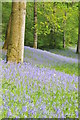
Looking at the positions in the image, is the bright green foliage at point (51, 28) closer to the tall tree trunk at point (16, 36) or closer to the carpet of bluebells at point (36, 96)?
the tall tree trunk at point (16, 36)

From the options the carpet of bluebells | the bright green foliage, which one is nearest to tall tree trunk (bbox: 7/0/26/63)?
the carpet of bluebells

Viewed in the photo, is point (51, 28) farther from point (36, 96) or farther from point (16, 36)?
point (36, 96)

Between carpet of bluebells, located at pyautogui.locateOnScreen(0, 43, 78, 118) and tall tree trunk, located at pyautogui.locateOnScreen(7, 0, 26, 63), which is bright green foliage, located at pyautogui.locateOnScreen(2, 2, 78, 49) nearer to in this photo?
tall tree trunk, located at pyautogui.locateOnScreen(7, 0, 26, 63)

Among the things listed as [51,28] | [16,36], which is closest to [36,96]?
[16,36]

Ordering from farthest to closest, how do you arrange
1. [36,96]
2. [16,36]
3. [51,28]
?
[51,28], [16,36], [36,96]

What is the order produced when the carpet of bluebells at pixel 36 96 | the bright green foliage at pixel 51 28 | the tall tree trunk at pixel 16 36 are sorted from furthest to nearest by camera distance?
the bright green foliage at pixel 51 28 < the tall tree trunk at pixel 16 36 < the carpet of bluebells at pixel 36 96

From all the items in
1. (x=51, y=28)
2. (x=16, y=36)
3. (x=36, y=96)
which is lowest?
(x=36, y=96)

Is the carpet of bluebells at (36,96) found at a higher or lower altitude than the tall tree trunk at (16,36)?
lower

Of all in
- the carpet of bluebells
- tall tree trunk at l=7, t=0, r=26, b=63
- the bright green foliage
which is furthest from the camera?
the bright green foliage

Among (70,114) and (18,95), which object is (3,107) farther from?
(70,114)

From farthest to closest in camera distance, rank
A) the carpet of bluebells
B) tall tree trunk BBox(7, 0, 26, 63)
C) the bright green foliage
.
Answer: the bright green foliage, tall tree trunk BBox(7, 0, 26, 63), the carpet of bluebells

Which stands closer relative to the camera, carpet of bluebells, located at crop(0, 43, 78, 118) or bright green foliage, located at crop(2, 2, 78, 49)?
carpet of bluebells, located at crop(0, 43, 78, 118)

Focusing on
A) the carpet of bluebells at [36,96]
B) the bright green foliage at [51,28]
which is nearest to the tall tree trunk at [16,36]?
the carpet of bluebells at [36,96]

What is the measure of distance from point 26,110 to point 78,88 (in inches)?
116
